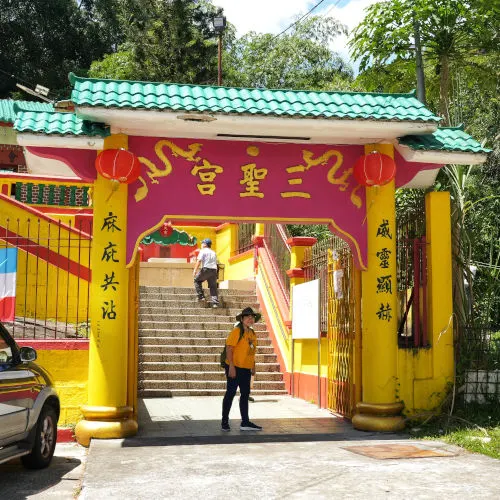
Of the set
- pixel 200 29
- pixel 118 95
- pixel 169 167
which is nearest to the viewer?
pixel 118 95

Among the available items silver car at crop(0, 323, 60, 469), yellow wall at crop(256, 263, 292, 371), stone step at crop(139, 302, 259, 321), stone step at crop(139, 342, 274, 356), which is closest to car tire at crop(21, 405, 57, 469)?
silver car at crop(0, 323, 60, 469)

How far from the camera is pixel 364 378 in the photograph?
9.48 meters

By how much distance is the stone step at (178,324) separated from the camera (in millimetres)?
14898

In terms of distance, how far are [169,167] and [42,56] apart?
106 feet

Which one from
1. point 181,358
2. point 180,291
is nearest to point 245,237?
point 180,291

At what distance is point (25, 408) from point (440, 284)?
18.6 feet

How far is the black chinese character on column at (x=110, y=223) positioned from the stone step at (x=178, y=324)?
6136 millimetres

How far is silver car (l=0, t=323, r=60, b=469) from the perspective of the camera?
6.38 m

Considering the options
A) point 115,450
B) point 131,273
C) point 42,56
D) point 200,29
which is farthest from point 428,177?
point 42,56

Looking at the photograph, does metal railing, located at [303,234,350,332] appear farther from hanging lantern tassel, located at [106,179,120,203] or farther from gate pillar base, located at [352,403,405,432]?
hanging lantern tassel, located at [106,179,120,203]

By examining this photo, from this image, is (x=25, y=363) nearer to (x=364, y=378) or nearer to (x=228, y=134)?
(x=228, y=134)

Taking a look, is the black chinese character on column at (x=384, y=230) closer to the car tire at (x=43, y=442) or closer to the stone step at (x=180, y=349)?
the car tire at (x=43, y=442)

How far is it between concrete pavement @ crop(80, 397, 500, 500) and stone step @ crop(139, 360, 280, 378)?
11.6 ft

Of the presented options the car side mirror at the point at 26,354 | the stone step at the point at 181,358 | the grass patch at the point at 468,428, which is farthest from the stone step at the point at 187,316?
the car side mirror at the point at 26,354
